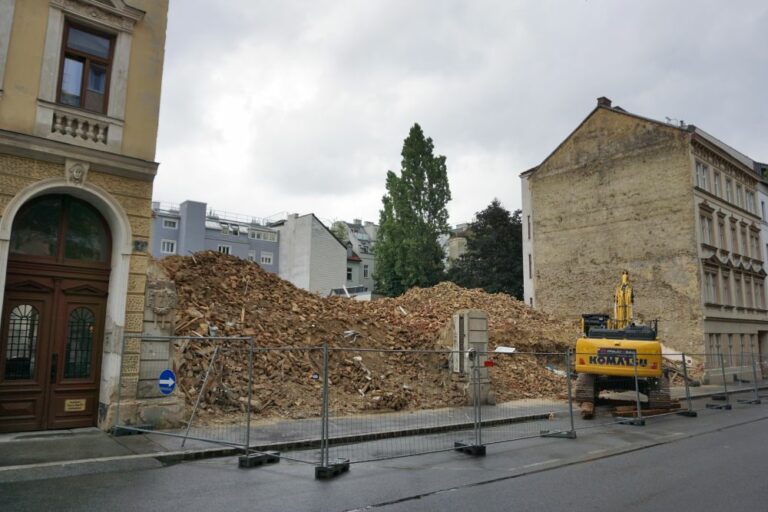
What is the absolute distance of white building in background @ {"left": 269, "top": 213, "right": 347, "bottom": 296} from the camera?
185 feet

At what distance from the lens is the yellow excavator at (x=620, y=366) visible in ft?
48.0

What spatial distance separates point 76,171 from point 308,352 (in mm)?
8068

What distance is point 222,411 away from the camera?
1255 centimetres

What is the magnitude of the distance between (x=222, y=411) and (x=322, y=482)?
598 centimetres

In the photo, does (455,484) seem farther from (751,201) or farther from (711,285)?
(751,201)

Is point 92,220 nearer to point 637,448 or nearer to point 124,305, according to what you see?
point 124,305

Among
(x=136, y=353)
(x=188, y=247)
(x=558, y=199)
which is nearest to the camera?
(x=136, y=353)

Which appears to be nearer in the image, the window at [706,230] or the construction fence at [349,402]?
the construction fence at [349,402]

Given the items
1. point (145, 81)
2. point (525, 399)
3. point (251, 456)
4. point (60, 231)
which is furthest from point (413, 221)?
point (251, 456)

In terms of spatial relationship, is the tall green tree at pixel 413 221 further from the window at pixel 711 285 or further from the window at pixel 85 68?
the window at pixel 85 68

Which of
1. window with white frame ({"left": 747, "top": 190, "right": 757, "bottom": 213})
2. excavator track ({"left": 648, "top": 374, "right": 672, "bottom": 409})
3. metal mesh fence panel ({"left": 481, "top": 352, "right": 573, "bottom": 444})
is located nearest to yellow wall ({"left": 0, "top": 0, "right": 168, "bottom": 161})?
metal mesh fence panel ({"left": 481, "top": 352, "right": 573, "bottom": 444})

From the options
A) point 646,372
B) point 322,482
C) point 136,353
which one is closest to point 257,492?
point 322,482

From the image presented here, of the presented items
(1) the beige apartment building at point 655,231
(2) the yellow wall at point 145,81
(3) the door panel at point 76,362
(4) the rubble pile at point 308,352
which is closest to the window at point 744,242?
(1) the beige apartment building at point 655,231

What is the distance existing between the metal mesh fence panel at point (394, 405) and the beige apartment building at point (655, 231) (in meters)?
17.4
